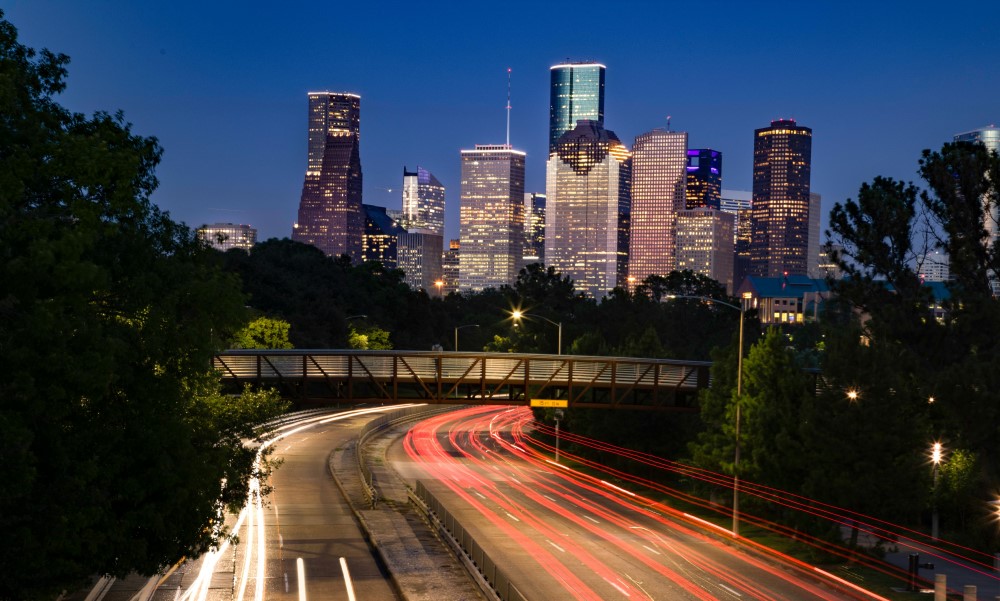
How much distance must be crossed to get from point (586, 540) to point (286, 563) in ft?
39.5

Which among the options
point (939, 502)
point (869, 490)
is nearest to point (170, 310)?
point (869, 490)

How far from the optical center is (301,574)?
36.1 meters

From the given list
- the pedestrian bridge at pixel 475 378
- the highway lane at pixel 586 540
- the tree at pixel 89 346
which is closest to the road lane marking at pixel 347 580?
the highway lane at pixel 586 540

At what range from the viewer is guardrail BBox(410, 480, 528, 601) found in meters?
29.4

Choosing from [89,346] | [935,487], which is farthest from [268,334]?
[89,346]

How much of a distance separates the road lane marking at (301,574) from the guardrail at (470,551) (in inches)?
212

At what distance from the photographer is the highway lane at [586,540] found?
33500mm

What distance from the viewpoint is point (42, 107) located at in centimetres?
2259

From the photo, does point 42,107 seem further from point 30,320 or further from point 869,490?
point 869,490

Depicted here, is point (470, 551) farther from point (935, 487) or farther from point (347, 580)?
point (935, 487)

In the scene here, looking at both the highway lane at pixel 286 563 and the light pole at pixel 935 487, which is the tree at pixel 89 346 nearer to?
the highway lane at pixel 286 563

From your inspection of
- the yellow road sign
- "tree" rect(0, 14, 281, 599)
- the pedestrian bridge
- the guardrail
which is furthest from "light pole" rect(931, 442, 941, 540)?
"tree" rect(0, 14, 281, 599)

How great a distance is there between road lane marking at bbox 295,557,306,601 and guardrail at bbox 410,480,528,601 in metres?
5.37

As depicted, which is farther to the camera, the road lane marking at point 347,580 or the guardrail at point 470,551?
the road lane marking at point 347,580
